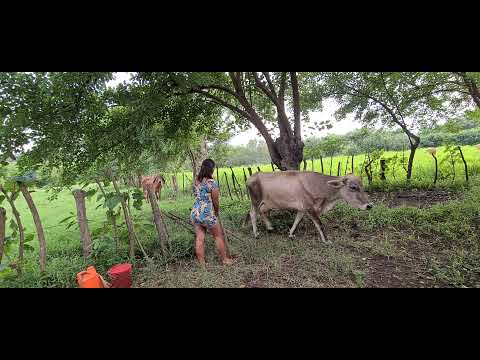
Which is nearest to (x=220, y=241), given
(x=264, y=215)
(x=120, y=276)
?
(x=120, y=276)

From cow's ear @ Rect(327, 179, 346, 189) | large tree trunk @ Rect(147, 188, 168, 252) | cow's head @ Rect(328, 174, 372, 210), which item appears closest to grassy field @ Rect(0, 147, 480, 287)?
large tree trunk @ Rect(147, 188, 168, 252)

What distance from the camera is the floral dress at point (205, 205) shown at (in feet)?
13.1

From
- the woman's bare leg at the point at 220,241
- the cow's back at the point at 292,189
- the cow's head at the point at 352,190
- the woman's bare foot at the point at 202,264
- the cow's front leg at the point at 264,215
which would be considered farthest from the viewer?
the cow's front leg at the point at 264,215

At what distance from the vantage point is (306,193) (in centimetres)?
540

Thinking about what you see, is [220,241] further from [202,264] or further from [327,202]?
[327,202]

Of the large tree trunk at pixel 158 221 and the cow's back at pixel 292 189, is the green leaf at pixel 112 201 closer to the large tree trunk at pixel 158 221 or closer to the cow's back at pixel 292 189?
the large tree trunk at pixel 158 221

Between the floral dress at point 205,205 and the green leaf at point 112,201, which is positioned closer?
the green leaf at point 112,201

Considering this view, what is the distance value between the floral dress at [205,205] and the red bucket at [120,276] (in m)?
1.12

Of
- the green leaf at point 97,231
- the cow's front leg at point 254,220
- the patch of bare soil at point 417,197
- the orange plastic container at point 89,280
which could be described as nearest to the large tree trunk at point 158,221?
the green leaf at point 97,231

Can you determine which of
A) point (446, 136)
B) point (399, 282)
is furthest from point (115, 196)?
point (446, 136)

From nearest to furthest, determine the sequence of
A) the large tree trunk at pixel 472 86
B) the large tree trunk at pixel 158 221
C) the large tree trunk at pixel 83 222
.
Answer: the large tree trunk at pixel 83 222 → the large tree trunk at pixel 158 221 → the large tree trunk at pixel 472 86
